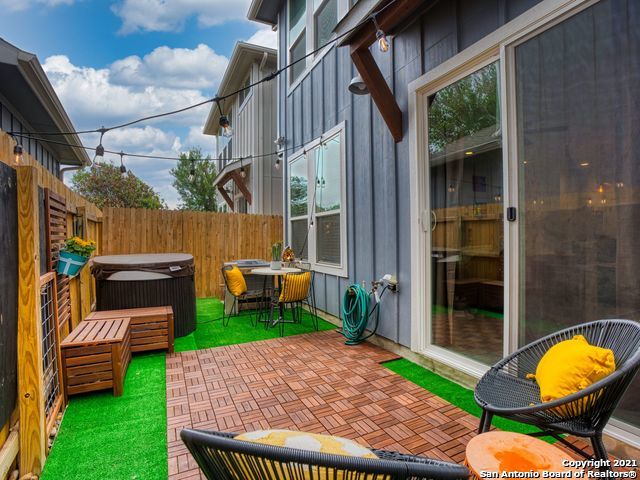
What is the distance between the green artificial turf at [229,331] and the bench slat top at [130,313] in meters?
0.46

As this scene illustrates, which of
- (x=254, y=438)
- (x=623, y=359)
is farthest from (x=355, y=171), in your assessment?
(x=254, y=438)

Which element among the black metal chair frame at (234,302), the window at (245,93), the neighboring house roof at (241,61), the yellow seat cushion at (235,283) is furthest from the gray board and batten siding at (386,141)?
the window at (245,93)

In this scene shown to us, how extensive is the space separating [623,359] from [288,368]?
2449mm

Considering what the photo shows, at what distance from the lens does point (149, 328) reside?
11.4 feet

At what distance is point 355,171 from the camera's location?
4.21m

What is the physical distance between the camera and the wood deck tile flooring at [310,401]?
2021 millimetres

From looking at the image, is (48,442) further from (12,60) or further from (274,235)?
(274,235)

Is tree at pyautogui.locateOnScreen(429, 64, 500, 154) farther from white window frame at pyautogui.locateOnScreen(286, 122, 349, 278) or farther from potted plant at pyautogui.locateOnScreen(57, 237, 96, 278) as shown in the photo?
potted plant at pyautogui.locateOnScreen(57, 237, 96, 278)

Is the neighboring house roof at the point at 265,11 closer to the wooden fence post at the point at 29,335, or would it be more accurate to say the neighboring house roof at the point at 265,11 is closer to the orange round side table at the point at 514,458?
the wooden fence post at the point at 29,335

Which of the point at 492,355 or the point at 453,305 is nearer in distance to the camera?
the point at 492,355

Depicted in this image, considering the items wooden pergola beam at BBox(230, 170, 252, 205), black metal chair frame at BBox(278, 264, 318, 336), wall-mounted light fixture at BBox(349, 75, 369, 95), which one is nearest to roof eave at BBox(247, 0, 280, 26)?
wooden pergola beam at BBox(230, 170, 252, 205)

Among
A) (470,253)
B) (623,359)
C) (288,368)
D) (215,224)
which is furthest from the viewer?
(215,224)

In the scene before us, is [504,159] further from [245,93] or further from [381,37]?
[245,93]

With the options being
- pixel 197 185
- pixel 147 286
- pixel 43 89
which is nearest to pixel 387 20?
pixel 147 286
